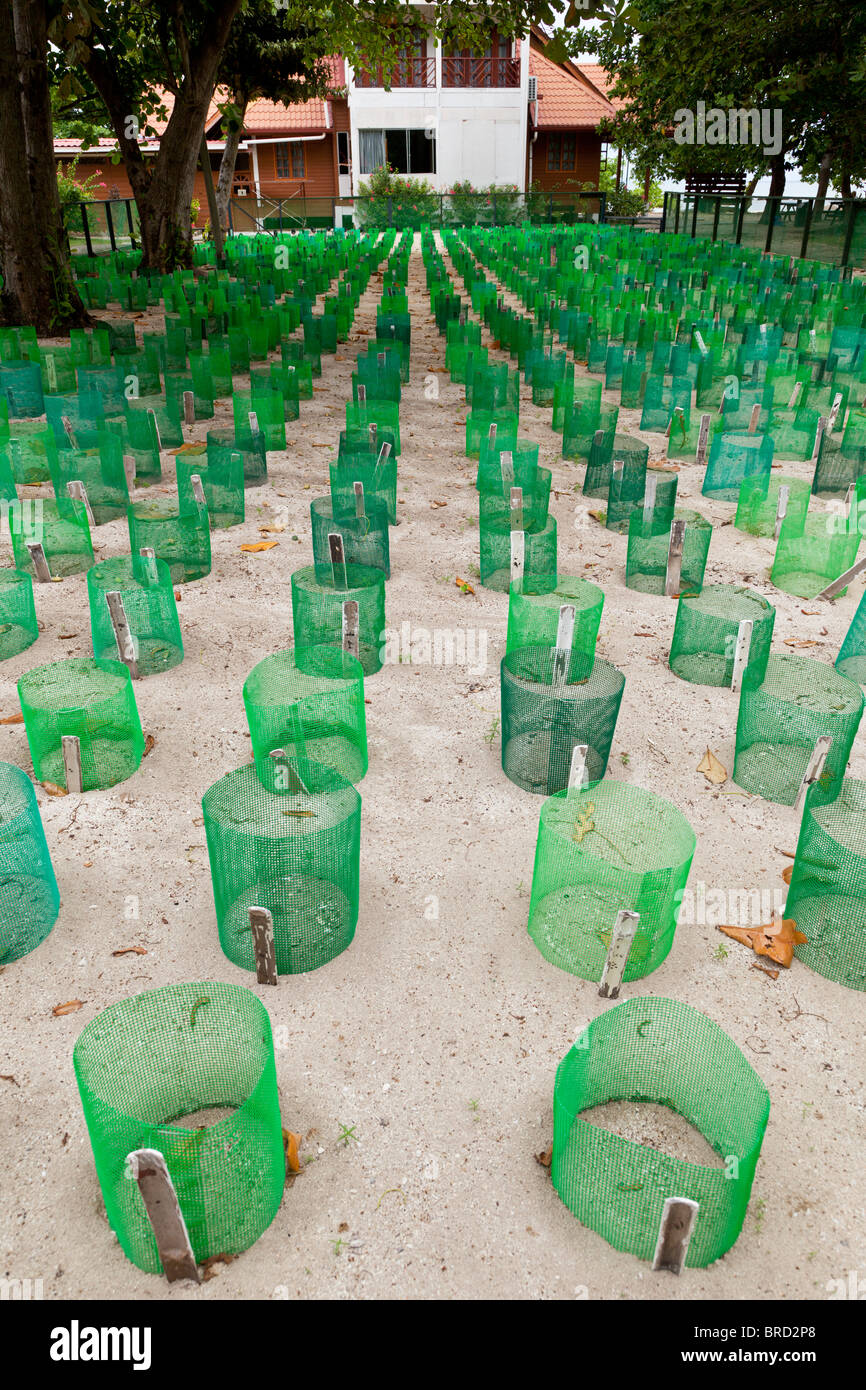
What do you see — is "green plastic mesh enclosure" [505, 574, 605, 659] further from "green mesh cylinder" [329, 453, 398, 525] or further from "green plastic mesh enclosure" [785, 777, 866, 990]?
"green mesh cylinder" [329, 453, 398, 525]

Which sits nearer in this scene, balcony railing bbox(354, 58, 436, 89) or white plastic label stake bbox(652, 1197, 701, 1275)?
white plastic label stake bbox(652, 1197, 701, 1275)

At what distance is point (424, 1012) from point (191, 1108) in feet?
2.20

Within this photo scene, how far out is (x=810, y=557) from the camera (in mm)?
5332

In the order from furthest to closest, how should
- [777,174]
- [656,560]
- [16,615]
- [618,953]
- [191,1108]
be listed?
1. [777,174]
2. [656,560]
3. [16,615]
4. [618,953]
5. [191,1108]

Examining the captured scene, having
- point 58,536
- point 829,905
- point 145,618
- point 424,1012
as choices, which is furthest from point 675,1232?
point 58,536

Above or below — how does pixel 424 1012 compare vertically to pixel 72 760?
below

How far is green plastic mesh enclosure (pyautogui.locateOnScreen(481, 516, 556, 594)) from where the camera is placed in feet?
16.5

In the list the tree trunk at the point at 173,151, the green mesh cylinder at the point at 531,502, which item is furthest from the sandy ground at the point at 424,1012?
the tree trunk at the point at 173,151

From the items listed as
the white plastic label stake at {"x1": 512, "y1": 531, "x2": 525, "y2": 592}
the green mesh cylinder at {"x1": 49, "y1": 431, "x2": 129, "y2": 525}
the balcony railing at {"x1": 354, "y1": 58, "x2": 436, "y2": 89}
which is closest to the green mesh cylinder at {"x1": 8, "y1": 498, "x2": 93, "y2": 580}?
the green mesh cylinder at {"x1": 49, "y1": 431, "x2": 129, "y2": 525}

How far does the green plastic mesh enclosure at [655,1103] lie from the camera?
1.97 metres

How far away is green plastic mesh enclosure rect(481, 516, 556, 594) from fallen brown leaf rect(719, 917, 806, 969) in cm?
252

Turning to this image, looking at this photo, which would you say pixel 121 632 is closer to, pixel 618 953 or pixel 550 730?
pixel 550 730

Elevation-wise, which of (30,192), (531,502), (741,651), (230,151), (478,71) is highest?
(478,71)
